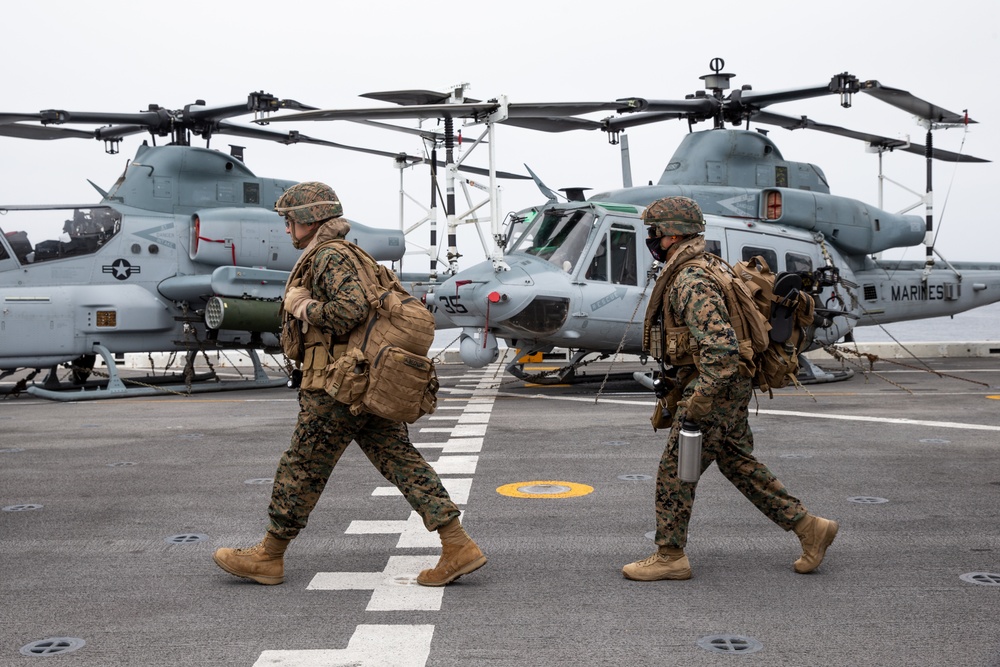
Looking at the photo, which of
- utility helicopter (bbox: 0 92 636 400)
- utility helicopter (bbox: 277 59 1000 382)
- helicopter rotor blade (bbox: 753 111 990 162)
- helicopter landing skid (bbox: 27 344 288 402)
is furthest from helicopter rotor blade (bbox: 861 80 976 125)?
helicopter landing skid (bbox: 27 344 288 402)

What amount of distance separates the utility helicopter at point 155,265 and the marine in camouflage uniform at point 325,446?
10845 mm

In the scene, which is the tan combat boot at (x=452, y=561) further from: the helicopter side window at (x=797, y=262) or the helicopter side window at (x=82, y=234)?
the helicopter side window at (x=82, y=234)

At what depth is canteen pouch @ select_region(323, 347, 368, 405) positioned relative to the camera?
487cm

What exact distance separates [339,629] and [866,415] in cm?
891

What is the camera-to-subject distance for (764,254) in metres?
15.7

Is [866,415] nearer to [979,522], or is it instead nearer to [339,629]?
[979,522]

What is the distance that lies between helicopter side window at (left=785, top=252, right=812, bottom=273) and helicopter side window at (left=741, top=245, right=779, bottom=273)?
12.7 inches

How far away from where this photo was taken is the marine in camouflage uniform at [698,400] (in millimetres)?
5000

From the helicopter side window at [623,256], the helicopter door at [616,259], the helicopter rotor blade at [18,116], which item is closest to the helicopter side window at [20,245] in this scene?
the helicopter rotor blade at [18,116]

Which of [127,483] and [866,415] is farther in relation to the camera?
[866,415]

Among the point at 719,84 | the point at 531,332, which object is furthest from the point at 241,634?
the point at 719,84

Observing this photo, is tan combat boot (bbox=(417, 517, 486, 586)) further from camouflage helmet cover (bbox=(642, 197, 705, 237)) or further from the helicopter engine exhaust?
the helicopter engine exhaust

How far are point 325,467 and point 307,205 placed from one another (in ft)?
4.40

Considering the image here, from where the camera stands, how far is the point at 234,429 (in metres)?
Result: 11.2
